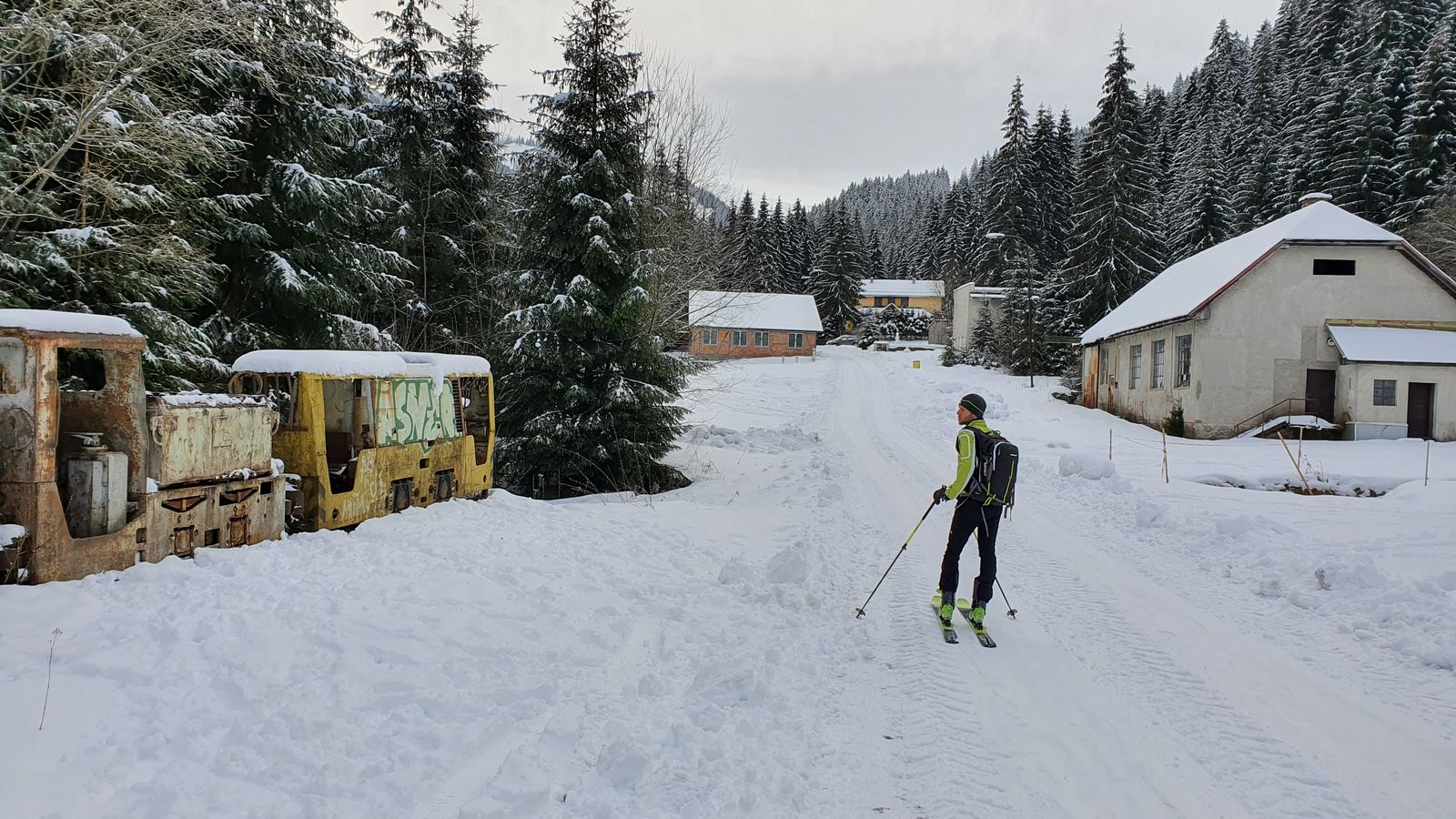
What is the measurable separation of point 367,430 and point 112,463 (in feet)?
10.1

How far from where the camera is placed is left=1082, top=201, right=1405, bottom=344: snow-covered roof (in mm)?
21312

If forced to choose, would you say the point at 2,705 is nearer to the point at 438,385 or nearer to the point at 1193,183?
the point at 438,385

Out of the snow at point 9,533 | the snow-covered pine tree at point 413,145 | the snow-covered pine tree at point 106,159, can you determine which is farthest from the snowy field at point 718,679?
the snow-covered pine tree at point 413,145

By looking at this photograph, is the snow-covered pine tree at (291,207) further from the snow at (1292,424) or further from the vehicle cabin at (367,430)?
the snow at (1292,424)

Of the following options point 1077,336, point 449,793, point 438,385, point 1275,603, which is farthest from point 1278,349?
point 449,793

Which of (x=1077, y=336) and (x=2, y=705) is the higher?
(x=1077, y=336)

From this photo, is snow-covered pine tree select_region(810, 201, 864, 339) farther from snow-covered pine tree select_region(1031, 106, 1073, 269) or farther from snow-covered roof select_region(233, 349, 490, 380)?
snow-covered roof select_region(233, 349, 490, 380)

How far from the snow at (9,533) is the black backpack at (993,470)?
22.8 ft

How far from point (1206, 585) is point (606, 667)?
6.59m

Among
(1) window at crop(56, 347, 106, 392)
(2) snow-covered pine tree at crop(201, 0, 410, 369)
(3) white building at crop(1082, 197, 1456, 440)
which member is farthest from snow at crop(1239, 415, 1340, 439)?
(1) window at crop(56, 347, 106, 392)

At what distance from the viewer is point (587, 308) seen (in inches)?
524

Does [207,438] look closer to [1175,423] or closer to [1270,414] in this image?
[1175,423]

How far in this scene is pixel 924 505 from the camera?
11508 mm

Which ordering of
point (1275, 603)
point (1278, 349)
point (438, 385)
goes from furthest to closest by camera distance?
point (1278, 349)
point (438, 385)
point (1275, 603)
